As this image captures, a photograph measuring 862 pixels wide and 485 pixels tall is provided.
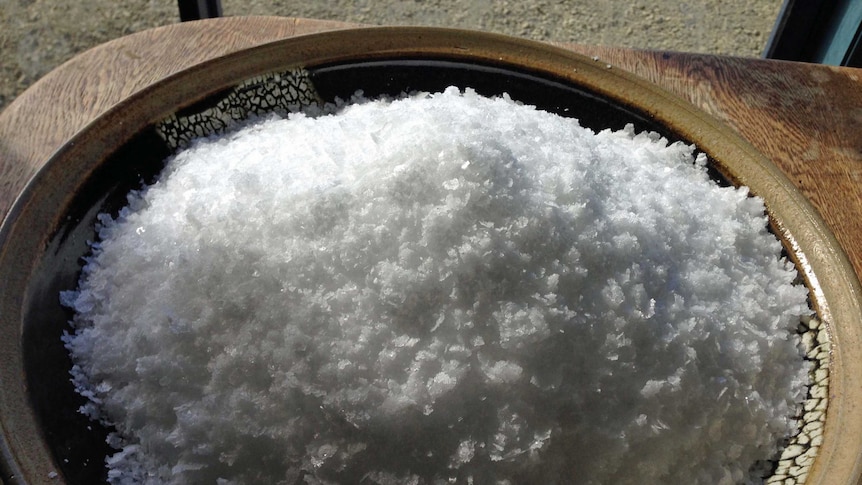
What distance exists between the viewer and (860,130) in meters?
0.87

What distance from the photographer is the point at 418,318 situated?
0.52m

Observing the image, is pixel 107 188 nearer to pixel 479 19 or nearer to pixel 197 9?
pixel 197 9

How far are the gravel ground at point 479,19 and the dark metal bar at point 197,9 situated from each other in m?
0.46

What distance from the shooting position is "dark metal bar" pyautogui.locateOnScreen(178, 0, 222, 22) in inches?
52.5

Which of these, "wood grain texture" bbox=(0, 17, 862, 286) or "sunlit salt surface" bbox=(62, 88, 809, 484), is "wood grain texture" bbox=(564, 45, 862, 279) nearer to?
"wood grain texture" bbox=(0, 17, 862, 286)

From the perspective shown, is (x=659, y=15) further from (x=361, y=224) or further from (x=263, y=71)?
(x=361, y=224)

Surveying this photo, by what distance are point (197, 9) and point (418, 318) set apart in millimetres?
1051

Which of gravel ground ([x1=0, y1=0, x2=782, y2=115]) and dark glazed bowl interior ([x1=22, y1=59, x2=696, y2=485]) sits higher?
gravel ground ([x1=0, y1=0, x2=782, y2=115])

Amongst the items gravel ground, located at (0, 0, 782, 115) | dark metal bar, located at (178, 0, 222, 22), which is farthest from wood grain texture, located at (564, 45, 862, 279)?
gravel ground, located at (0, 0, 782, 115)

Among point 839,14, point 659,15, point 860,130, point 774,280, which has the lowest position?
point 774,280

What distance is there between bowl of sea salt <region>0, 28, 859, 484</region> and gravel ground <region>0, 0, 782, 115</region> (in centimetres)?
132

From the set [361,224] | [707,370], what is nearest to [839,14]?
[707,370]

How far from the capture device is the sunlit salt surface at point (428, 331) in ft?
1.65

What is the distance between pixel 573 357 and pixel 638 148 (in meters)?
0.27
